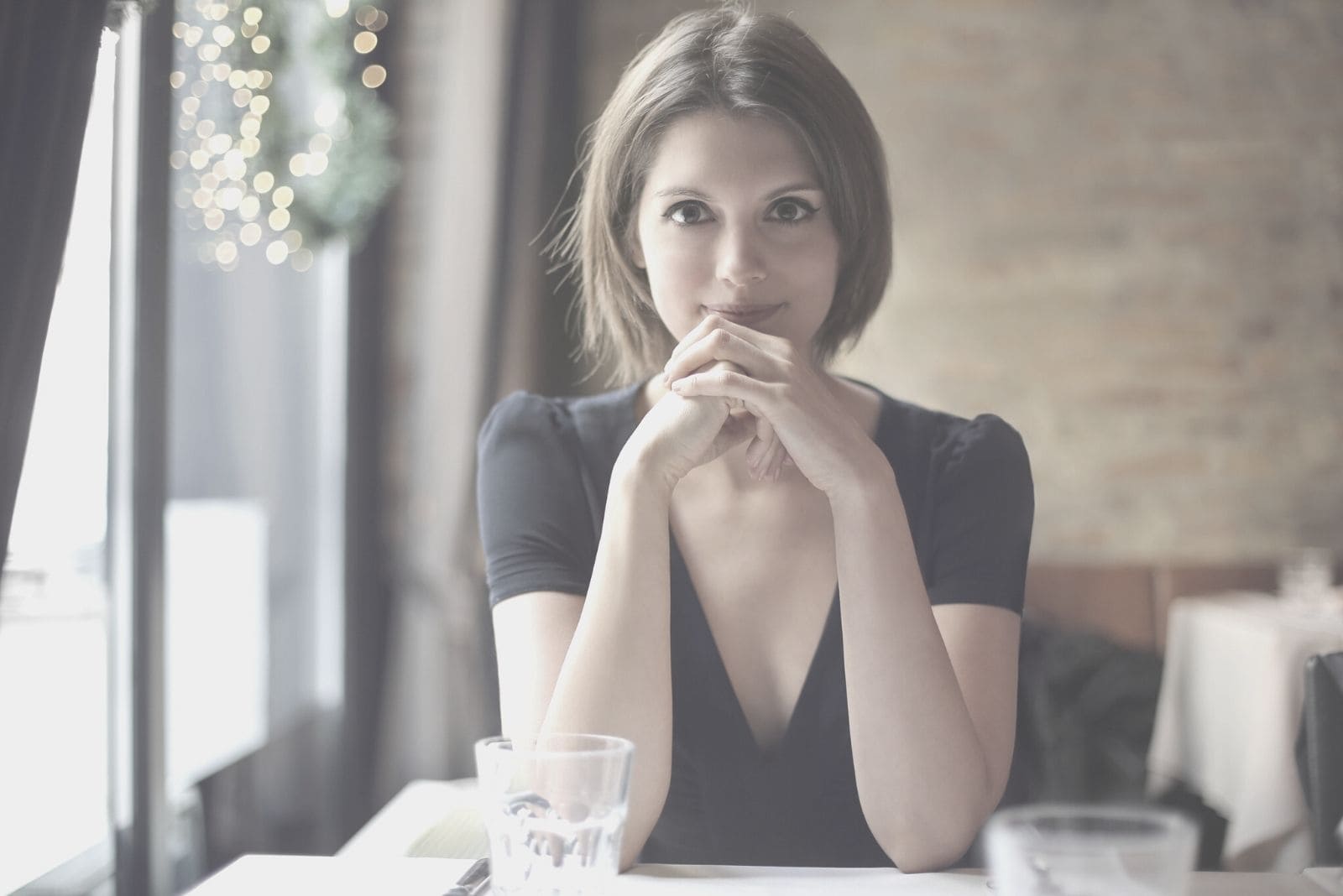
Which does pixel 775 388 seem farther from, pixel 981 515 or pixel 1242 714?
pixel 1242 714

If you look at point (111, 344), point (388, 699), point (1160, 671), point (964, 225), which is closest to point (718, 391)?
point (111, 344)

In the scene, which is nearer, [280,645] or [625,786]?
[625,786]

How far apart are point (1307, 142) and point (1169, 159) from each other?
0.46 m

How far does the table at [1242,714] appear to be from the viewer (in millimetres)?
2551

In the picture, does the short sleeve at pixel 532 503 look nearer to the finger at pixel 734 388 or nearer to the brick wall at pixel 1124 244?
the finger at pixel 734 388

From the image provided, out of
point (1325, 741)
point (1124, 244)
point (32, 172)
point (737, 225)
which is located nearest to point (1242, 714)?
point (1124, 244)

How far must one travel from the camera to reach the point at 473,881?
73 centimetres

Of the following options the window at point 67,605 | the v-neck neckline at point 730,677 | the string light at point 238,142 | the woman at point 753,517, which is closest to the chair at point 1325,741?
the woman at point 753,517

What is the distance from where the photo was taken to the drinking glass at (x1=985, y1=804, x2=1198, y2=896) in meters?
0.53

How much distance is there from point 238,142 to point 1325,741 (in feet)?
6.81

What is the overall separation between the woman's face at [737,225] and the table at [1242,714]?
1.76m

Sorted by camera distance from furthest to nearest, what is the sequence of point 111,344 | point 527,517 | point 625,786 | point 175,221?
point 175,221 → point 111,344 → point 527,517 → point 625,786

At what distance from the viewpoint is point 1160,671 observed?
3.36 m

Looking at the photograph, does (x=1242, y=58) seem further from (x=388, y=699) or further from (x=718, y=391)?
(x=718, y=391)
